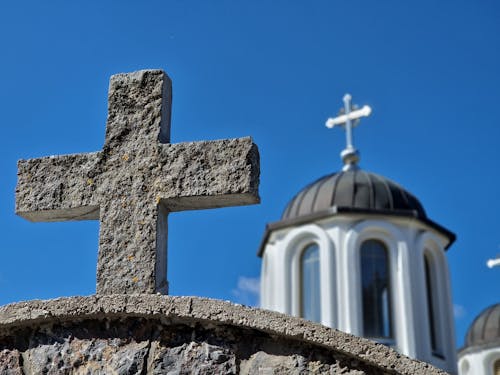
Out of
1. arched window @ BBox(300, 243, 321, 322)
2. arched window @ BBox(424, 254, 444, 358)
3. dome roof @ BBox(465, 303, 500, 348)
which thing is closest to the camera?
arched window @ BBox(424, 254, 444, 358)

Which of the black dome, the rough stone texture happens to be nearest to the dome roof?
the black dome

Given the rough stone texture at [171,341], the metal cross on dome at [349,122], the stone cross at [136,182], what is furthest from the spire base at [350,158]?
the rough stone texture at [171,341]

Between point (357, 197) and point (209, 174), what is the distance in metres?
13.8

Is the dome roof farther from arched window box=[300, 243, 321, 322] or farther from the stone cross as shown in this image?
the stone cross

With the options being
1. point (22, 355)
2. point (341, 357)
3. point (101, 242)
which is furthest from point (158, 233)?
point (341, 357)

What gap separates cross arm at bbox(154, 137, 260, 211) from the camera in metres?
3.30

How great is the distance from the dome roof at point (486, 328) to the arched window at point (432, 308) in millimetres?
3028

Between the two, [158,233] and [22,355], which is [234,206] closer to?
[158,233]

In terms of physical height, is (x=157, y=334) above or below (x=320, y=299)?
below

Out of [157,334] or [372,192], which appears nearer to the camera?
[157,334]

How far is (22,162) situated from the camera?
3600mm

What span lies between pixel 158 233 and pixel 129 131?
0.48 m

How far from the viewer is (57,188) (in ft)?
11.6

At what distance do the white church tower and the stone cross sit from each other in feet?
40.4
